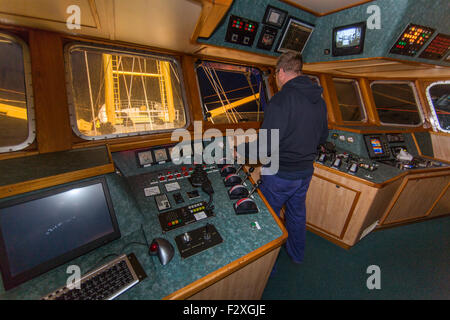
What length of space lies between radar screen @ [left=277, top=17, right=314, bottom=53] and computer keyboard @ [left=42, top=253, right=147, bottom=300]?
2100 mm

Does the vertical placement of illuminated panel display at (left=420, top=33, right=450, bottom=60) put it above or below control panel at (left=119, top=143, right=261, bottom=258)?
above

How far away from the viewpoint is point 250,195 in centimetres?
134

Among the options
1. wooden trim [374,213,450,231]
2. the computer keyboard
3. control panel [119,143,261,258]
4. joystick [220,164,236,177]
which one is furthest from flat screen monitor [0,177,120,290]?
wooden trim [374,213,450,231]

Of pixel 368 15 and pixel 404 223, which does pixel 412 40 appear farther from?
pixel 404 223

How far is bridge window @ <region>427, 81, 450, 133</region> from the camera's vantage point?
2.86m

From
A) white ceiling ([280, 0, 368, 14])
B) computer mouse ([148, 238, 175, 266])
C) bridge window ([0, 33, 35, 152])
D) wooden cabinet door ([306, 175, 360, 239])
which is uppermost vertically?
white ceiling ([280, 0, 368, 14])

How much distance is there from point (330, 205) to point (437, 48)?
1982 millimetres

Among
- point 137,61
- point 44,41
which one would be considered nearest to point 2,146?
point 44,41

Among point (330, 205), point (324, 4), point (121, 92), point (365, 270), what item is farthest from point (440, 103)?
point (121, 92)

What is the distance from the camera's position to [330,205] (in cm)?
213

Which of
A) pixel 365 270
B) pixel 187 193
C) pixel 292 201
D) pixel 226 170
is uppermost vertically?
pixel 226 170

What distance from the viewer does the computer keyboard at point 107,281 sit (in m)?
0.71

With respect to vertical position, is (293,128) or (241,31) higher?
(241,31)

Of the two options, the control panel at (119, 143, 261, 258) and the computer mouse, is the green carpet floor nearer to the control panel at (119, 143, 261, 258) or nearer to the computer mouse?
the control panel at (119, 143, 261, 258)
